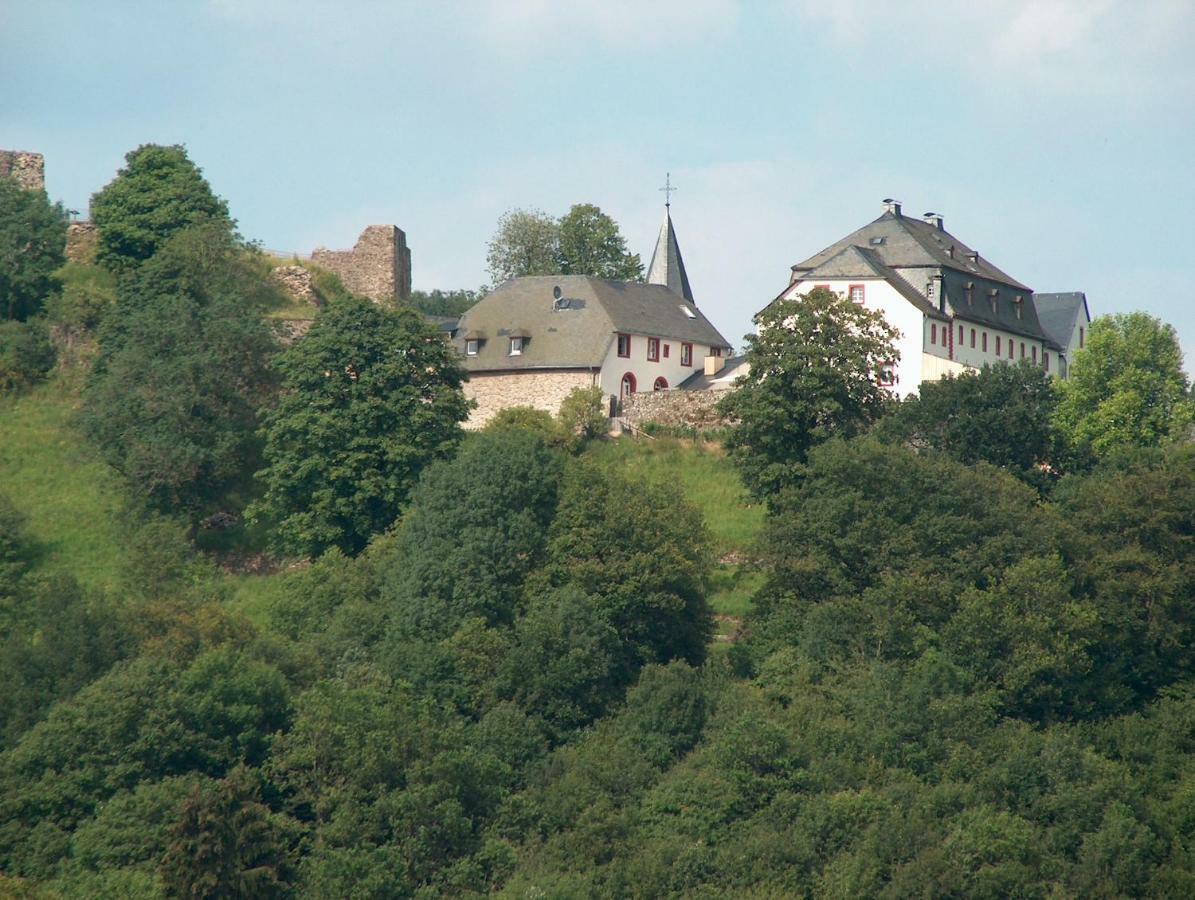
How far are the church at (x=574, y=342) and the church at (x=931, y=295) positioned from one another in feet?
13.2

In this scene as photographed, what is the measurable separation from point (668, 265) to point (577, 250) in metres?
4.83

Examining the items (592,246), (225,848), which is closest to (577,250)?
(592,246)

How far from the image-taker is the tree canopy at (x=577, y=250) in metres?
77.6

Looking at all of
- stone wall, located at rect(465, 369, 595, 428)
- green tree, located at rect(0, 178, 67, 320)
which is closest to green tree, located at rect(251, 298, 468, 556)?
stone wall, located at rect(465, 369, 595, 428)

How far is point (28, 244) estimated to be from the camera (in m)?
61.0

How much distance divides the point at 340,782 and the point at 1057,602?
1541 cm

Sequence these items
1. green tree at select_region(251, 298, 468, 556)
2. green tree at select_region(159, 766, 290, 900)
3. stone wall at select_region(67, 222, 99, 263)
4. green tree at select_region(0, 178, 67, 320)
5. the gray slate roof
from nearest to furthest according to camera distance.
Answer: green tree at select_region(159, 766, 290, 900) → green tree at select_region(251, 298, 468, 556) → green tree at select_region(0, 178, 67, 320) → the gray slate roof → stone wall at select_region(67, 222, 99, 263)

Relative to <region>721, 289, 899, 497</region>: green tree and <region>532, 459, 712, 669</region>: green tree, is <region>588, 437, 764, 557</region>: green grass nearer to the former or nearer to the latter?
<region>721, 289, 899, 497</region>: green tree

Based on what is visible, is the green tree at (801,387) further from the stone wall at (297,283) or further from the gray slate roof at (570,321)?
the stone wall at (297,283)

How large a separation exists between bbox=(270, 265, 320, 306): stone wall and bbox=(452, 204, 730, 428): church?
4954 millimetres

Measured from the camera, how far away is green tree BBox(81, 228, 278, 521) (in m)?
50.9

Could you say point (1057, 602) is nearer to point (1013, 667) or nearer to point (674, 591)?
point (1013, 667)

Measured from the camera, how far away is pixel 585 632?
42.1m

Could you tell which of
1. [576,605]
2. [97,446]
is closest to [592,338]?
[97,446]
